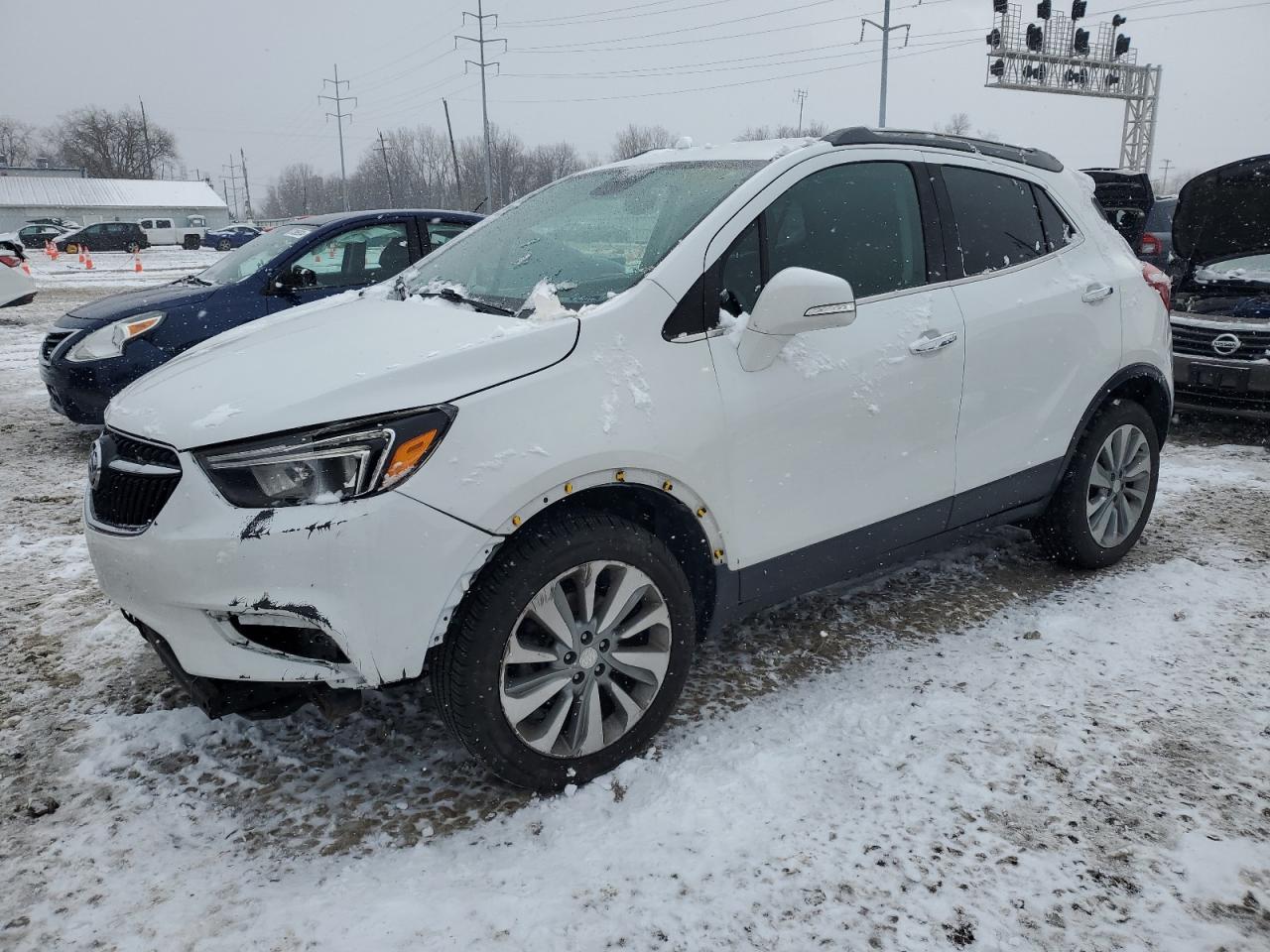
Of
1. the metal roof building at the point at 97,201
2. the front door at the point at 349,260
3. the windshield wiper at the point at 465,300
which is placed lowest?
the windshield wiper at the point at 465,300

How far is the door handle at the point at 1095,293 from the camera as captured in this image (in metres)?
3.74

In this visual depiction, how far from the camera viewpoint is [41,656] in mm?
3441

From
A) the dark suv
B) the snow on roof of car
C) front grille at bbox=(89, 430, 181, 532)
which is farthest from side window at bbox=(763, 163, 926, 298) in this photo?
the dark suv

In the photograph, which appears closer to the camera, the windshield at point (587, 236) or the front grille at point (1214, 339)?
the windshield at point (587, 236)

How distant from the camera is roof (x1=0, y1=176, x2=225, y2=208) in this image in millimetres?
72688

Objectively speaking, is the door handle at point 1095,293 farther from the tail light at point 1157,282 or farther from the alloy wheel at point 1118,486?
the alloy wheel at point 1118,486

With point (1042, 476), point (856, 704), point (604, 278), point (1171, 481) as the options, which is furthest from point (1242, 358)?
point (604, 278)

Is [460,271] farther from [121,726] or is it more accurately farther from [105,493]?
[121,726]

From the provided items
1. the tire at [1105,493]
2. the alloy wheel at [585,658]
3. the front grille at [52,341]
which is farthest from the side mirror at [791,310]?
the front grille at [52,341]

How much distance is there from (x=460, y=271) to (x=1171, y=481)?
4.71m

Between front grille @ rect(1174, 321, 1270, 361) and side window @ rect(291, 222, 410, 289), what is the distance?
5898 mm

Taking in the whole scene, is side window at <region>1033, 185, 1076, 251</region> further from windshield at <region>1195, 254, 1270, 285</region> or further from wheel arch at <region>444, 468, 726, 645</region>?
windshield at <region>1195, 254, 1270, 285</region>

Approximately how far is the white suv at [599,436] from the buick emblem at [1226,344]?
12.2ft

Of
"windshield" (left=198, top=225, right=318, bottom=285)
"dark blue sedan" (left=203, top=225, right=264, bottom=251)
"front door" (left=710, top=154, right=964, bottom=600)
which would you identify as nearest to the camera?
"front door" (left=710, top=154, right=964, bottom=600)
